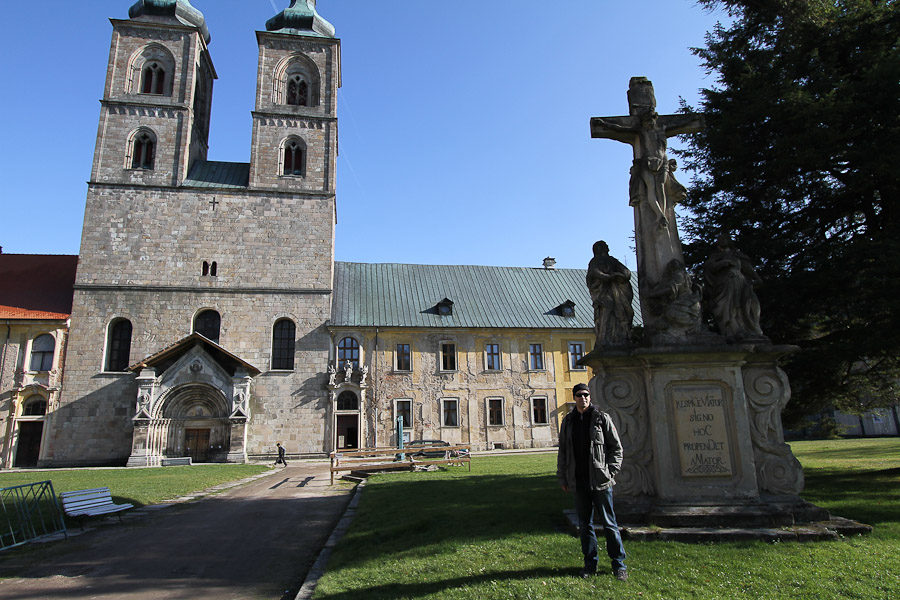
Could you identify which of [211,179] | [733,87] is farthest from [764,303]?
[211,179]

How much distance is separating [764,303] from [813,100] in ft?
13.1

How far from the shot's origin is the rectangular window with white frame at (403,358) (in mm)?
28547

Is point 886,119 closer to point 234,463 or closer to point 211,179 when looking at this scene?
point 234,463

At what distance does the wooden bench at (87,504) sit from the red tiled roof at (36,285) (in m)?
21.2

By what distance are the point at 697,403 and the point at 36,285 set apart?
105 feet

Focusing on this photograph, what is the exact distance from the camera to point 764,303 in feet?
35.1

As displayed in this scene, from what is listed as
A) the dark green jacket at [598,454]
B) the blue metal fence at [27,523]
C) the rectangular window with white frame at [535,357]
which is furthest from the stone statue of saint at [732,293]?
the rectangular window with white frame at [535,357]

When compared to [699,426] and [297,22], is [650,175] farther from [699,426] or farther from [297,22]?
[297,22]

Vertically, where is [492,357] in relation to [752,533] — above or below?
above

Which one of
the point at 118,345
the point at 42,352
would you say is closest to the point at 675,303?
the point at 118,345

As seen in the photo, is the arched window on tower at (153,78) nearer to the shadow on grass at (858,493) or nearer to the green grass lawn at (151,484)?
the green grass lawn at (151,484)

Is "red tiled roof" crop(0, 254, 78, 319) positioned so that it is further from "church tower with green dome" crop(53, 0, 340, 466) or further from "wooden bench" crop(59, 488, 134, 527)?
"wooden bench" crop(59, 488, 134, 527)

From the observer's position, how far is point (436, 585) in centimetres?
455

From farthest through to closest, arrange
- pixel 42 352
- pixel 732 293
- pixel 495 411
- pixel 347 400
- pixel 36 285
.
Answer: pixel 495 411, pixel 36 285, pixel 347 400, pixel 42 352, pixel 732 293
